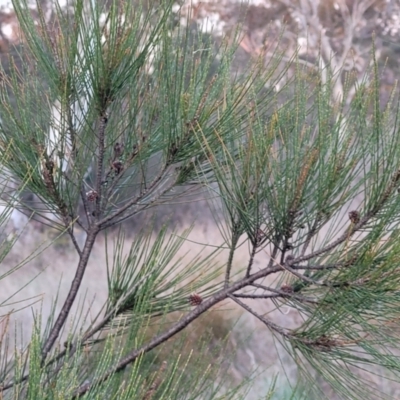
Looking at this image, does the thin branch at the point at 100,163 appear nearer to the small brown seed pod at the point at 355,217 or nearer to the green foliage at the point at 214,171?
the green foliage at the point at 214,171

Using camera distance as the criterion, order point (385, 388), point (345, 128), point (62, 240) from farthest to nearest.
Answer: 1. point (62, 240)
2. point (385, 388)
3. point (345, 128)

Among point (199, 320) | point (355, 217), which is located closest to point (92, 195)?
point (355, 217)

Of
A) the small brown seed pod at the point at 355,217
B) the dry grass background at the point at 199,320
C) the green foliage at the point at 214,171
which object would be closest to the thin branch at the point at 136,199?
the green foliage at the point at 214,171

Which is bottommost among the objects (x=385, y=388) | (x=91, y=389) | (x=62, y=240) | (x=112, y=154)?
(x=91, y=389)

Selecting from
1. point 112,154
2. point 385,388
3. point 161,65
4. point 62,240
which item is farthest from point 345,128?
point 62,240

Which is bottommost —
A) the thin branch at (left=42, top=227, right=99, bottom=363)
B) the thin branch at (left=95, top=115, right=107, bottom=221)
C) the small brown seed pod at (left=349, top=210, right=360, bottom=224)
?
the thin branch at (left=42, top=227, right=99, bottom=363)

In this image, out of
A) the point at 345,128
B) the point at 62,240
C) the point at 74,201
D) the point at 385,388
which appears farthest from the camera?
the point at 62,240

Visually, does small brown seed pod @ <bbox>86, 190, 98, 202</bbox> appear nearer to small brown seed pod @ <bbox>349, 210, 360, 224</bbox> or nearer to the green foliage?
the green foliage

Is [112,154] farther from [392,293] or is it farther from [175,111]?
[392,293]

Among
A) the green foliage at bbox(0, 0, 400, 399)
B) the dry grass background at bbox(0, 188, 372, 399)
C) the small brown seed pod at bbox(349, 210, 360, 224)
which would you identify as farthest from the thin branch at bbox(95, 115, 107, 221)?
the dry grass background at bbox(0, 188, 372, 399)

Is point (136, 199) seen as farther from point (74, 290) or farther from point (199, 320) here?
point (199, 320)

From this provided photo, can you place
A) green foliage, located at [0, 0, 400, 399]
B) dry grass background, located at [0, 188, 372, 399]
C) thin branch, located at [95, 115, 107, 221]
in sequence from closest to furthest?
green foliage, located at [0, 0, 400, 399] < thin branch, located at [95, 115, 107, 221] < dry grass background, located at [0, 188, 372, 399]
